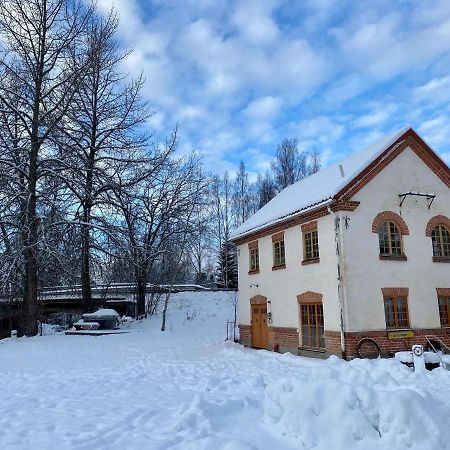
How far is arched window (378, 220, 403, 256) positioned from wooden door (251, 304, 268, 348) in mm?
6128

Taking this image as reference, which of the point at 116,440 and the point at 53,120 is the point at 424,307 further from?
the point at 53,120

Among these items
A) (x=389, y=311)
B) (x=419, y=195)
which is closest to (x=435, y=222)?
(x=419, y=195)

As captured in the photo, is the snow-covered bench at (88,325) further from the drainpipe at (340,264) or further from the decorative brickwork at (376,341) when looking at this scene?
the drainpipe at (340,264)

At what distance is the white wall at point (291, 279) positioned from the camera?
52.0ft

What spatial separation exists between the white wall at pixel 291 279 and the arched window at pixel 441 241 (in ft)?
14.2

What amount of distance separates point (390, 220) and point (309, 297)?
393cm

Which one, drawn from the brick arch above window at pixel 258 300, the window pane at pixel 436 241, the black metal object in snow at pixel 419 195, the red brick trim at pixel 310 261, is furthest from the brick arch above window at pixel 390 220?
the brick arch above window at pixel 258 300

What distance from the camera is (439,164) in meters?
17.7

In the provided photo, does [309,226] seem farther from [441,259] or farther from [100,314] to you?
[100,314]

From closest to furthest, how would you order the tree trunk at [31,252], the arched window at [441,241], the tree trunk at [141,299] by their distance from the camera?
the arched window at [441,241], the tree trunk at [31,252], the tree trunk at [141,299]

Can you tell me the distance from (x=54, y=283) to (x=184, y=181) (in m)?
13.2

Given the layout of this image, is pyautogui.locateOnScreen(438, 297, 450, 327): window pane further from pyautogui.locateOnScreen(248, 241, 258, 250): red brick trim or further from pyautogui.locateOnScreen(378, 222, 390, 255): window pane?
pyautogui.locateOnScreen(248, 241, 258, 250): red brick trim

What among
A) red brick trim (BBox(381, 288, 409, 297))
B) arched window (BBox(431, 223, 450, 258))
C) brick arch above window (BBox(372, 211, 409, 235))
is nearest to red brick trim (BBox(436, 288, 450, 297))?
arched window (BBox(431, 223, 450, 258))

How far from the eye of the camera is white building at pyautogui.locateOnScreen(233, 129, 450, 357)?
15.5 meters
